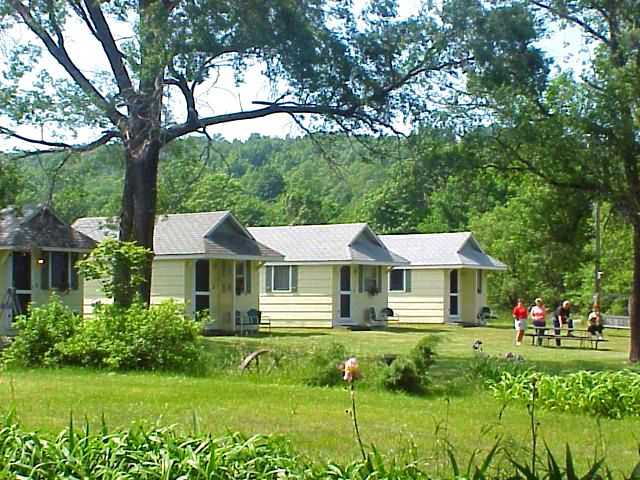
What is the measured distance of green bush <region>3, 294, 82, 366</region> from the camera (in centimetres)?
1800

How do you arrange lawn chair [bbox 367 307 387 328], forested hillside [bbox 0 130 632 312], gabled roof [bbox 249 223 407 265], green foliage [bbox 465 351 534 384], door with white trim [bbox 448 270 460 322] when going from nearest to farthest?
1. green foliage [bbox 465 351 534 384]
2. forested hillside [bbox 0 130 632 312]
3. gabled roof [bbox 249 223 407 265]
4. lawn chair [bbox 367 307 387 328]
5. door with white trim [bbox 448 270 460 322]

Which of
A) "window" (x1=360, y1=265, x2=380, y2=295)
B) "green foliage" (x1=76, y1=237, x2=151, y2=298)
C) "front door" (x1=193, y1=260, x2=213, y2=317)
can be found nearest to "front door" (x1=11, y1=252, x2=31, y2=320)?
"front door" (x1=193, y1=260, x2=213, y2=317)

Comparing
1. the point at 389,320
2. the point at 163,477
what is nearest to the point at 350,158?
the point at 163,477

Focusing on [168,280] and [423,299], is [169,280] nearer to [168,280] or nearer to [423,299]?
[168,280]

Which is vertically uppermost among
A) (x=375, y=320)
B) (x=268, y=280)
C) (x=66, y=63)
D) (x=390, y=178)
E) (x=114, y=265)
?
(x=66, y=63)

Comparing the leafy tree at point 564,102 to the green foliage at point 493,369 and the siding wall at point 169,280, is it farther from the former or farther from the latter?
the siding wall at point 169,280

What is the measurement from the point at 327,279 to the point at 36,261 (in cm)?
1371

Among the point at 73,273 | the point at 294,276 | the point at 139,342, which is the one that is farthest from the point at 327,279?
the point at 139,342

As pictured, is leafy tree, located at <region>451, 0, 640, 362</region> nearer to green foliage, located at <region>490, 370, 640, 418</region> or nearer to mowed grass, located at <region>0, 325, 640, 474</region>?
mowed grass, located at <region>0, 325, 640, 474</region>

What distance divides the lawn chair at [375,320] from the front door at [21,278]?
52.2ft

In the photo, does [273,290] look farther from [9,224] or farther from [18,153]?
[18,153]

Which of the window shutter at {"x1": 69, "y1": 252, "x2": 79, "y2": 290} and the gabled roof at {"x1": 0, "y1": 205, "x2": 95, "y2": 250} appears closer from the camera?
the gabled roof at {"x1": 0, "y1": 205, "x2": 95, "y2": 250}

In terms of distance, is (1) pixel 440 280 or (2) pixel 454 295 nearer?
(1) pixel 440 280

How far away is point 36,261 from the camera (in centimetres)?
2984
